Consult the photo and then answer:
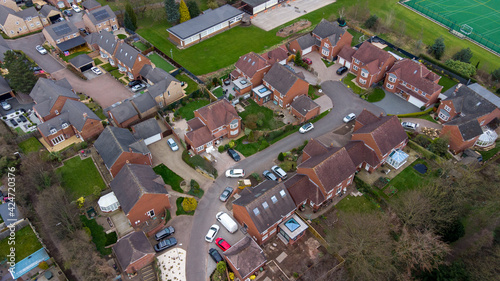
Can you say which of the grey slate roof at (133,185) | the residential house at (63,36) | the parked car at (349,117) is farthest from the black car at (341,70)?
the residential house at (63,36)

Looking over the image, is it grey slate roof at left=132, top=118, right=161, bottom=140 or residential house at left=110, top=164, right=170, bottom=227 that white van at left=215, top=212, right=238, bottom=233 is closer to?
residential house at left=110, top=164, right=170, bottom=227

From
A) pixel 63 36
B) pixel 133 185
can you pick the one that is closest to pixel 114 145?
pixel 133 185

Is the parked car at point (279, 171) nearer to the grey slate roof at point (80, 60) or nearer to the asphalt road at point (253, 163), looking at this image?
the asphalt road at point (253, 163)

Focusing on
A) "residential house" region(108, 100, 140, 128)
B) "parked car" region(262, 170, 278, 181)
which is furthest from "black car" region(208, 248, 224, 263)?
"residential house" region(108, 100, 140, 128)

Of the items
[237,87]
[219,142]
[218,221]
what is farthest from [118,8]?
[218,221]

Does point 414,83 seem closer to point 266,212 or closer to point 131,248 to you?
point 266,212
